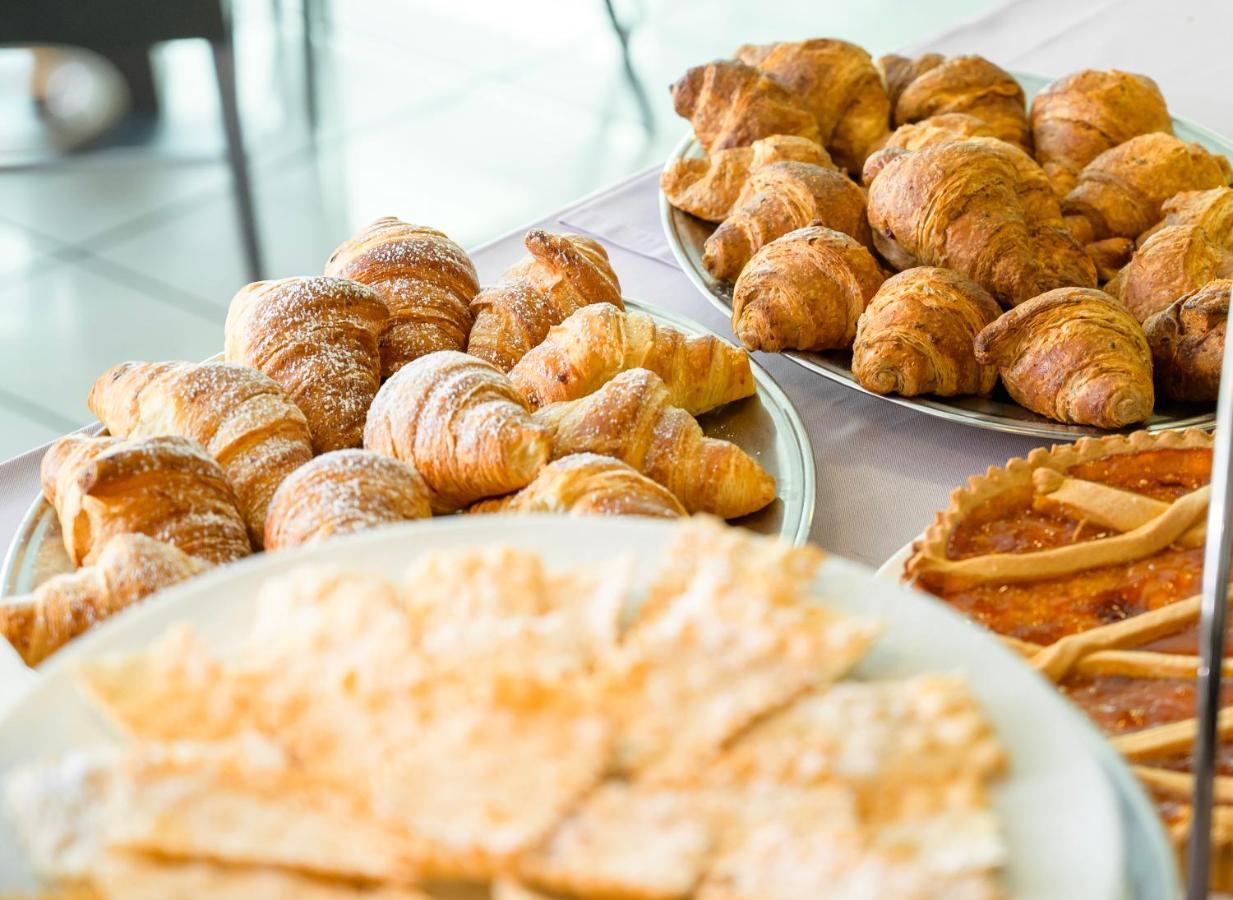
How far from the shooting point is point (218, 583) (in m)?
0.49

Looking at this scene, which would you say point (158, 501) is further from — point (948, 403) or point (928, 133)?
point (928, 133)

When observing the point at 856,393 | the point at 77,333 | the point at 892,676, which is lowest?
the point at 77,333

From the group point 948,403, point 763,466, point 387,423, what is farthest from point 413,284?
point 948,403

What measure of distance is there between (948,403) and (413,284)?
49cm

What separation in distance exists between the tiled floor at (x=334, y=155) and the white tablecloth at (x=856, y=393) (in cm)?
50

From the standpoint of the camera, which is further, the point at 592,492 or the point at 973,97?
the point at 973,97

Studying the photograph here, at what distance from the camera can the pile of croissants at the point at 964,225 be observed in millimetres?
1113

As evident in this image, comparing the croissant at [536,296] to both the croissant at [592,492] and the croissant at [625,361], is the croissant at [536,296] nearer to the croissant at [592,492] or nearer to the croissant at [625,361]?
the croissant at [625,361]

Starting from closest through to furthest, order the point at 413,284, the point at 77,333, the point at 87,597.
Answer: the point at 87,597 → the point at 413,284 → the point at 77,333

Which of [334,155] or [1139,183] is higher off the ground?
[1139,183]

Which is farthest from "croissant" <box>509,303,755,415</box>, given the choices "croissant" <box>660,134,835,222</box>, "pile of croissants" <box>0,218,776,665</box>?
"croissant" <box>660,134,835,222</box>

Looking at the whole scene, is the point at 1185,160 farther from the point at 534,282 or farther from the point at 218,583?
the point at 218,583

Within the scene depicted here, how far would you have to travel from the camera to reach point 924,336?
3.65ft

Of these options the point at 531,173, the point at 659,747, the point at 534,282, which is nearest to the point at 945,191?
the point at 534,282
